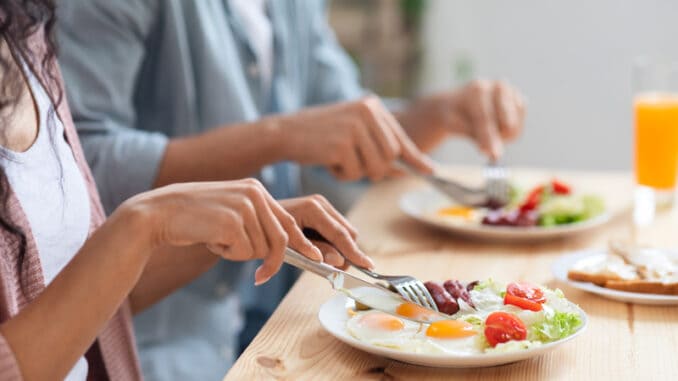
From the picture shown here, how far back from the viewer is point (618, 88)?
3775 millimetres

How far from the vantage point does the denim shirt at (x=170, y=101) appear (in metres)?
1.58

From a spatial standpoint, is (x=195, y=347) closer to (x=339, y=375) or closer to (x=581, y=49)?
(x=339, y=375)

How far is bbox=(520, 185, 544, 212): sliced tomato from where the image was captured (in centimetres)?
159

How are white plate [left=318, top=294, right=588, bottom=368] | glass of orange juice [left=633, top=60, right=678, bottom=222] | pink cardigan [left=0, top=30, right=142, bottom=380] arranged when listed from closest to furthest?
white plate [left=318, top=294, right=588, bottom=368] < pink cardigan [left=0, top=30, right=142, bottom=380] < glass of orange juice [left=633, top=60, right=678, bottom=222]

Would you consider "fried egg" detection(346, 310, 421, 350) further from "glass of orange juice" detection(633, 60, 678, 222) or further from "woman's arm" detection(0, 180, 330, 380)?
"glass of orange juice" detection(633, 60, 678, 222)

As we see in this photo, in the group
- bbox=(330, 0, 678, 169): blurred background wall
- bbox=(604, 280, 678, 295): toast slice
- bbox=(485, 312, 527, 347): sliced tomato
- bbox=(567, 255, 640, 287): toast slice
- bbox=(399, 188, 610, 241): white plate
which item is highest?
bbox=(485, 312, 527, 347): sliced tomato

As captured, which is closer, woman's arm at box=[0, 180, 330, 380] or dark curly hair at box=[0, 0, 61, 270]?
woman's arm at box=[0, 180, 330, 380]

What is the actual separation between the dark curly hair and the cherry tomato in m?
0.53

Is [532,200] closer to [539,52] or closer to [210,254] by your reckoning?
[210,254]

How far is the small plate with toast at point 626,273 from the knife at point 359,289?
260 mm

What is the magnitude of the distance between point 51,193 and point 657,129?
3.62 ft

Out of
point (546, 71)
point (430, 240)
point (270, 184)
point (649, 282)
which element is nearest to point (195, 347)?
Answer: point (270, 184)

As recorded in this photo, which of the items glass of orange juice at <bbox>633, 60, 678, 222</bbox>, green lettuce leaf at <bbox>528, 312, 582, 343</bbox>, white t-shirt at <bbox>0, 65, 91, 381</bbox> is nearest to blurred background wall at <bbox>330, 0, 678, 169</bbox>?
glass of orange juice at <bbox>633, 60, 678, 222</bbox>

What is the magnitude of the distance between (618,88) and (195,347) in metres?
2.60
